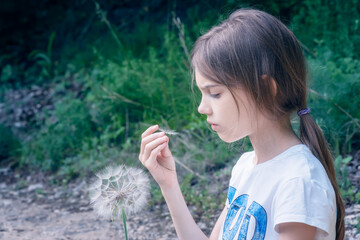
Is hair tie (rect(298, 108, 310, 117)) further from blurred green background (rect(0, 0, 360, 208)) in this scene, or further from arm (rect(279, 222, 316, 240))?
blurred green background (rect(0, 0, 360, 208))

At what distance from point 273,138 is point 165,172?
17.7 inches

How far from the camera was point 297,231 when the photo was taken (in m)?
1.33

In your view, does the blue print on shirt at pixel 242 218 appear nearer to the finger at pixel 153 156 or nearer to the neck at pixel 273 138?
the neck at pixel 273 138

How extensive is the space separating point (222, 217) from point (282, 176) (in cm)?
45

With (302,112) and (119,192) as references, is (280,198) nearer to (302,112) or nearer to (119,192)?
(302,112)

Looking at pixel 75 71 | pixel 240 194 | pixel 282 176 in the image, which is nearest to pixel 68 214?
pixel 240 194

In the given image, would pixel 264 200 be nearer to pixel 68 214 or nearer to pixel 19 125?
pixel 68 214

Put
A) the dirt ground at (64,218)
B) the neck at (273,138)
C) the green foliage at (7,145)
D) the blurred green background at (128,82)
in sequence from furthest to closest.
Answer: the green foliage at (7,145)
the blurred green background at (128,82)
the dirt ground at (64,218)
the neck at (273,138)

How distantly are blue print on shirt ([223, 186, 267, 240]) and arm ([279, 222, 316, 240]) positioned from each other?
0.12 m

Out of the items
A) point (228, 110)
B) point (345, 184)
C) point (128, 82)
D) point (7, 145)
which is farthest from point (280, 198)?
point (7, 145)

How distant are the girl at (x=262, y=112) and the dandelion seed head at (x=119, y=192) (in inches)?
14.6

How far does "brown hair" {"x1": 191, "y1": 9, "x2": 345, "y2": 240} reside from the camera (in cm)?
149

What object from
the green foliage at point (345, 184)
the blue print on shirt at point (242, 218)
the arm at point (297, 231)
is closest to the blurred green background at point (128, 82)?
the green foliage at point (345, 184)

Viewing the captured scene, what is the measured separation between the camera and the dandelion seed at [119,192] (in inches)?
67.8
